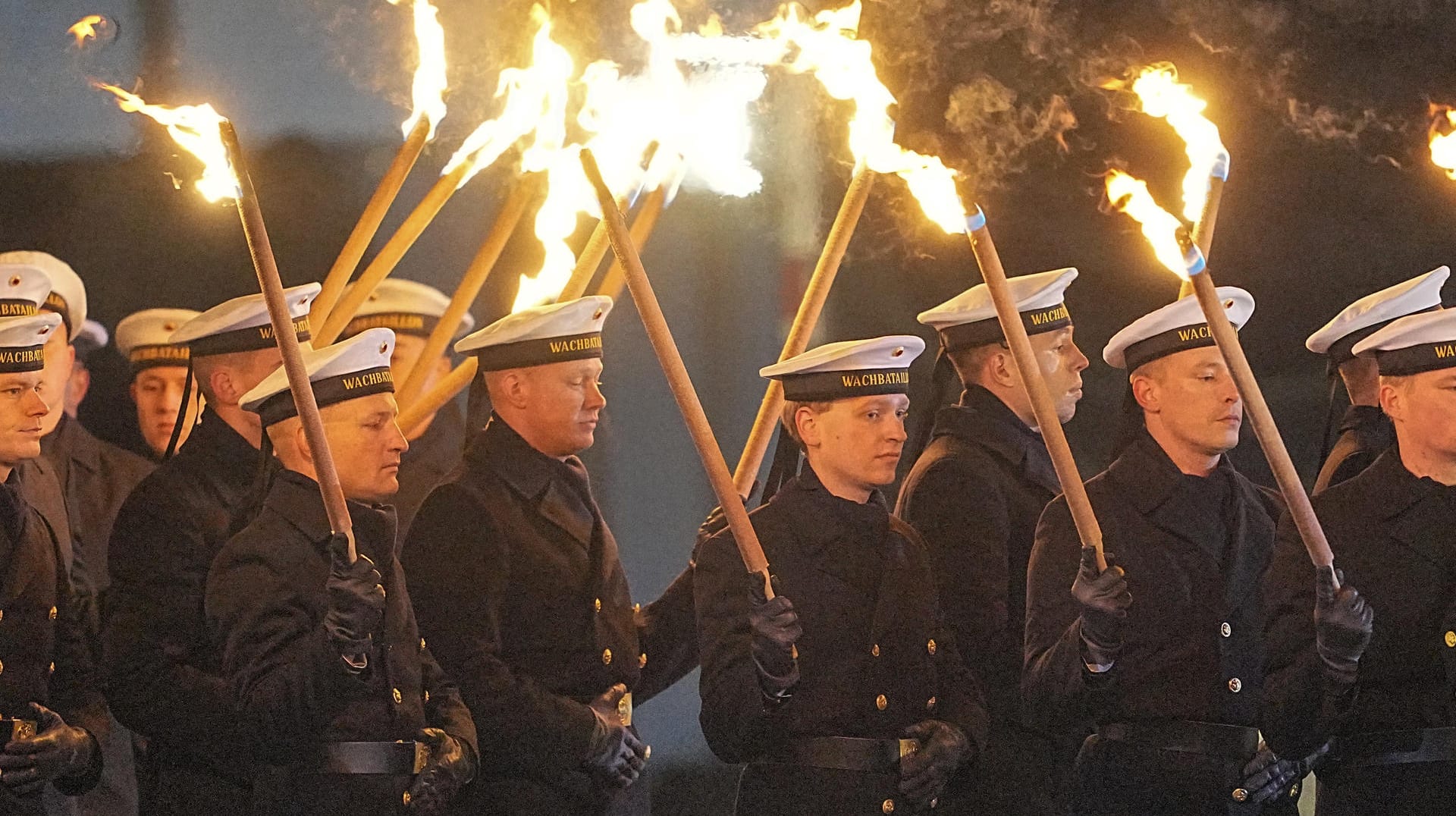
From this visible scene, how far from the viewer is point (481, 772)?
17.5ft

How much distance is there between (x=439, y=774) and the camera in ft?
16.3

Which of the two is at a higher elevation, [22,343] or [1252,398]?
[22,343]

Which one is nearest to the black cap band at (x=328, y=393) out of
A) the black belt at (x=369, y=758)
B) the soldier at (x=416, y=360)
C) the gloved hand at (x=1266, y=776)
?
the black belt at (x=369, y=758)

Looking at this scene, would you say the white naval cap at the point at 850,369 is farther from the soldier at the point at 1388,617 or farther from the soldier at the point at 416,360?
the soldier at the point at 416,360

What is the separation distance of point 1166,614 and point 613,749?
4.92 ft

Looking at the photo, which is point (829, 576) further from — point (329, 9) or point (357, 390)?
point (329, 9)

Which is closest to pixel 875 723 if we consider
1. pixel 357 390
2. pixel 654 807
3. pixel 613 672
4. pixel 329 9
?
pixel 613 672

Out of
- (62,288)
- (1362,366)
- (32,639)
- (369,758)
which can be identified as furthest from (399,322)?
(1362,366)

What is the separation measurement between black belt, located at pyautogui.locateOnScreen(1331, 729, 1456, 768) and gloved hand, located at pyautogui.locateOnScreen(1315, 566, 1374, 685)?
0.71 feet

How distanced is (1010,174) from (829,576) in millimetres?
2939

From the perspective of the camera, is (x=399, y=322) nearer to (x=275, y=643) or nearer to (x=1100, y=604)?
(x=275, y=643)

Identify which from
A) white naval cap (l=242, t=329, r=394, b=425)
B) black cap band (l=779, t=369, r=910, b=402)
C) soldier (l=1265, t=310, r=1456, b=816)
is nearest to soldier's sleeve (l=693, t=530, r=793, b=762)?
black cap band (l=779, t=369, r=910, b=402)

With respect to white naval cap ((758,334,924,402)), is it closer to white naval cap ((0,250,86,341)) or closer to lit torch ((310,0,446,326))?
lit torch ((310,0,446,326))

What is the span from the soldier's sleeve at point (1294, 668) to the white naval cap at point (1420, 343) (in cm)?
51
